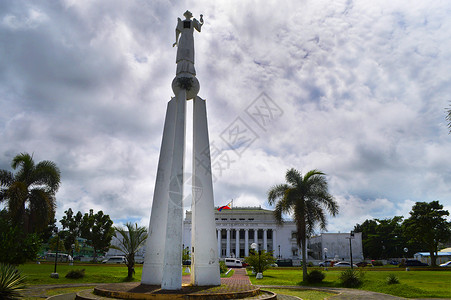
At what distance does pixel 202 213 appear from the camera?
47.1ft

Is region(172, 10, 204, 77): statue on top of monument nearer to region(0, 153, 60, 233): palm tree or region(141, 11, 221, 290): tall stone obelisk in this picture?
region(141, 11, 221, 290): tall stone obelisk

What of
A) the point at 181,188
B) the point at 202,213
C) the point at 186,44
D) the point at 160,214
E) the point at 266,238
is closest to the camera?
the point at 181,188

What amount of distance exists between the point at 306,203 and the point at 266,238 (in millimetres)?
46725

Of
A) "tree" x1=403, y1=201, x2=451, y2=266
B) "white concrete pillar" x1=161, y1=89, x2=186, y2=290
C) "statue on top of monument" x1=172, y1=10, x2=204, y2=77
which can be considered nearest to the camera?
"white concrete pillar" x1=161, y1=89, x2=186, y2=290

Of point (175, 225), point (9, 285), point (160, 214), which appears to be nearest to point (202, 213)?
point (160, 214)

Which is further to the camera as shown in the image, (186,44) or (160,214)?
(186,44)

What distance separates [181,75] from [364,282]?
52.8 feet

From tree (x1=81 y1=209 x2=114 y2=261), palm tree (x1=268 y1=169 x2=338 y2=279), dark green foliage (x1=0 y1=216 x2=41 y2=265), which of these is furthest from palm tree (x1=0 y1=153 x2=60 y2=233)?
tree (x1=81 y1=209 x2=114 y2=261)

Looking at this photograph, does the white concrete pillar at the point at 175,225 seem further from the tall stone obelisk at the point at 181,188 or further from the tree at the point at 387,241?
the tree at the point at 387,241

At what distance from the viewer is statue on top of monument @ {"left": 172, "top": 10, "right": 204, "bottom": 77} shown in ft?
49.3

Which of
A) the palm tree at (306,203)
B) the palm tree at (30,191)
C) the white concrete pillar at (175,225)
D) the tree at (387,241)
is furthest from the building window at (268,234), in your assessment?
the white concrete pillar at (175,225)

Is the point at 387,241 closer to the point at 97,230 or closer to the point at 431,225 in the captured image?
the point at 431,225

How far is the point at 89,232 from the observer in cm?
5478

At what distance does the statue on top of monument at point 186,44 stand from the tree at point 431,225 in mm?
39769
